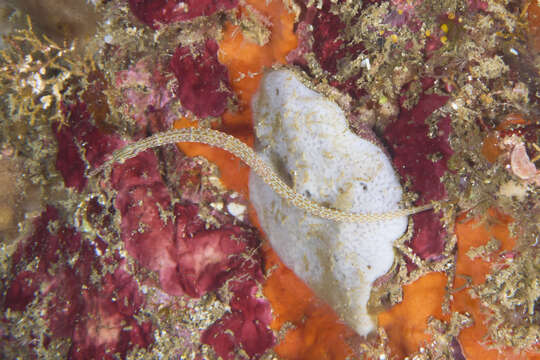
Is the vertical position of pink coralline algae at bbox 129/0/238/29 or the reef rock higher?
pink coralline algae at bbox 129/0/238/29

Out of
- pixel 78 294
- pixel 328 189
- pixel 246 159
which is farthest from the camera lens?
pixel 78 294

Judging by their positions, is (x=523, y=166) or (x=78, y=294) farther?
(x=78, y=294)

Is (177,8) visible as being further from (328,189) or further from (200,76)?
(328,189)

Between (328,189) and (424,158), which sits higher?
(424,158)

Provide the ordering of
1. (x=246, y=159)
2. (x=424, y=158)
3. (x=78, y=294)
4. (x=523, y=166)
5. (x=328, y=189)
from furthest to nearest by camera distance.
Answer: (x=78, y=294)
(x=246, y=159)
(x=328, y=189)
(x=424, y=158)
(x=523, y=166)

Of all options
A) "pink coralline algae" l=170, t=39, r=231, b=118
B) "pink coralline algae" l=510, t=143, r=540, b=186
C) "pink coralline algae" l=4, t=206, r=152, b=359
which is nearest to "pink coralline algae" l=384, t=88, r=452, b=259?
"pink coralline algae" l=510, t=143, r=540, b=186

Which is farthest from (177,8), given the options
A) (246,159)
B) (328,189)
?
(328,189)

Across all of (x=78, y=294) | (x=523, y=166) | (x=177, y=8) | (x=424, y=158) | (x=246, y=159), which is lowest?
(x=78, y=294)

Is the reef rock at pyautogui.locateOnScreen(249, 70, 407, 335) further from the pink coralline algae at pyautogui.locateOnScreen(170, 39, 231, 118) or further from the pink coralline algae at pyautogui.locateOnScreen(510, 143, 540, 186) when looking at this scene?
the pink coralline algae at pyautogui.locateOnScreen(510, 143, 540, 186)
